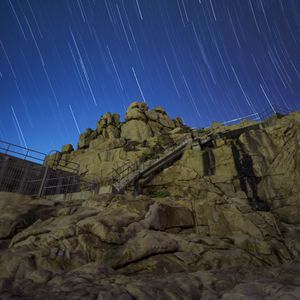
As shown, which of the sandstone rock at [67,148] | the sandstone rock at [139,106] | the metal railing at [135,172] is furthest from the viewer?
the sandstone rock at [139,106]

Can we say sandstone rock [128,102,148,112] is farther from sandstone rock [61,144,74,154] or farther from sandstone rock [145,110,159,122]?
sandstone rock [61,144,74,154]

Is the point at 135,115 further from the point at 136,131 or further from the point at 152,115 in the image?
the point at 136,131

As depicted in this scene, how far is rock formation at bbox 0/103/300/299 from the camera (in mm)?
5703

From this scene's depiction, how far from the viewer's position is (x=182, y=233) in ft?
41.7

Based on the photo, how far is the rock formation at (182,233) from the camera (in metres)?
5.70

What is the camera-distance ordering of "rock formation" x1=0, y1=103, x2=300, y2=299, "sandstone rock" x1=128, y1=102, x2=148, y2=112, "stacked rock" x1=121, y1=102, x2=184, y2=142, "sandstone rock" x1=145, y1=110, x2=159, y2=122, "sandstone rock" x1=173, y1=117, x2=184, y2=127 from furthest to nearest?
"sandstone rock" x1=173, y1=117, x2=184, y2=127
"sandstone rock" x1=128, y1=102, x2=148, y2=112
"sandstone rock" x1=145, y1=110, x2=159, y2=122
"stacked rock" x1=121, y1=102, x2=184, y2=142
"rock formation" x1=0, y1=103, x2=300, y2=299

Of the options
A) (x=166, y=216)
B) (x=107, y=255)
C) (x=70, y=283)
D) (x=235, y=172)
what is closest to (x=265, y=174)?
(x=235, y=172)

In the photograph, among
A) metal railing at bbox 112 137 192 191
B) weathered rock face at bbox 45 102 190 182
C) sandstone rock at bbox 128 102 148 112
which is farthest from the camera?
sandstone rock at bbox 128 102 148 112

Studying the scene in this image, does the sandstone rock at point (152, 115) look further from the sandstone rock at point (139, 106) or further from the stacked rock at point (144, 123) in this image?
the sandstone rock at point (139, 106)

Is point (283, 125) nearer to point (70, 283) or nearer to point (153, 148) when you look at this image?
point (153, 148)

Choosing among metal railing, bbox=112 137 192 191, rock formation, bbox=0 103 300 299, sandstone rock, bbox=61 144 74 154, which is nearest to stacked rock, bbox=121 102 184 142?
sandstone rock, bbox=61 144 74 154

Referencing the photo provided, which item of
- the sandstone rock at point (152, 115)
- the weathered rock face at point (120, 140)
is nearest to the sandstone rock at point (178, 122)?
the weathered rock face at point (120, 140)

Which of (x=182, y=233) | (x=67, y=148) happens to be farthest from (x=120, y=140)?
(x=182, y=233)

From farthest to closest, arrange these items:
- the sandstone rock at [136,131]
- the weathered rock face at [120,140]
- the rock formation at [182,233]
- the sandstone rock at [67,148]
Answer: the sandstone rock at [67,148], the sandstone rock at [136,131], the weathered rock face at [120,140], the rock formation at [182,233]
